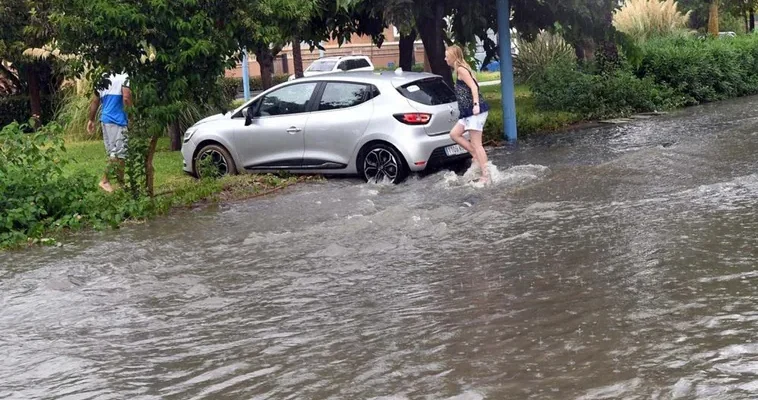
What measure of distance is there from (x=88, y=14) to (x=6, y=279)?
11.0ft

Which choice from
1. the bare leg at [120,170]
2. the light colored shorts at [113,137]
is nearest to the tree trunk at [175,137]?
the light colored shorts at [113,137]

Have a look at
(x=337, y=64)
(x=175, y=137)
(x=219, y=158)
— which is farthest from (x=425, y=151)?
(x=337, y=64)

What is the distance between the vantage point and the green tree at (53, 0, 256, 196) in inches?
425

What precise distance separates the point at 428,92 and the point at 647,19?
1935 centimetres

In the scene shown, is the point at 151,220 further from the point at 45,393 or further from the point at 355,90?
the point at 45,393

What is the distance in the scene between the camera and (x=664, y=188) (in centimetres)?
1107

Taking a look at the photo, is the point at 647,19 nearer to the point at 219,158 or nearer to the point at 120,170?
the point at 219,158

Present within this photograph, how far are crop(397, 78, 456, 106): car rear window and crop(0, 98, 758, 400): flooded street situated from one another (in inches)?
54.8

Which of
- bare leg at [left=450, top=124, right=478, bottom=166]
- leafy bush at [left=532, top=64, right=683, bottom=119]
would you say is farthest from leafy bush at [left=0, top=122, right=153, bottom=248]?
leafy bush at [left=532, top=64, right=683, bottom=119]

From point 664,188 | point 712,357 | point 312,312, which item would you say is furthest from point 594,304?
point 664,188

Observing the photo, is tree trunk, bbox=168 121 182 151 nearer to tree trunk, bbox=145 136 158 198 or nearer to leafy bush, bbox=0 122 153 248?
tree trunk, bbox=145 136 158 198

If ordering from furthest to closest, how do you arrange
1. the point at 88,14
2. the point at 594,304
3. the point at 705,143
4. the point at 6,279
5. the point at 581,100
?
the point at 581,100, the point at 705,143, the point at 88,14, the point at 6,279, the point at 594,304

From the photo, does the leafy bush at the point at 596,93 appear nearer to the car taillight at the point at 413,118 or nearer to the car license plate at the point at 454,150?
the car license plate at the point at 454,150

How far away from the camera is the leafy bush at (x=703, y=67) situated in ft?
73.3
